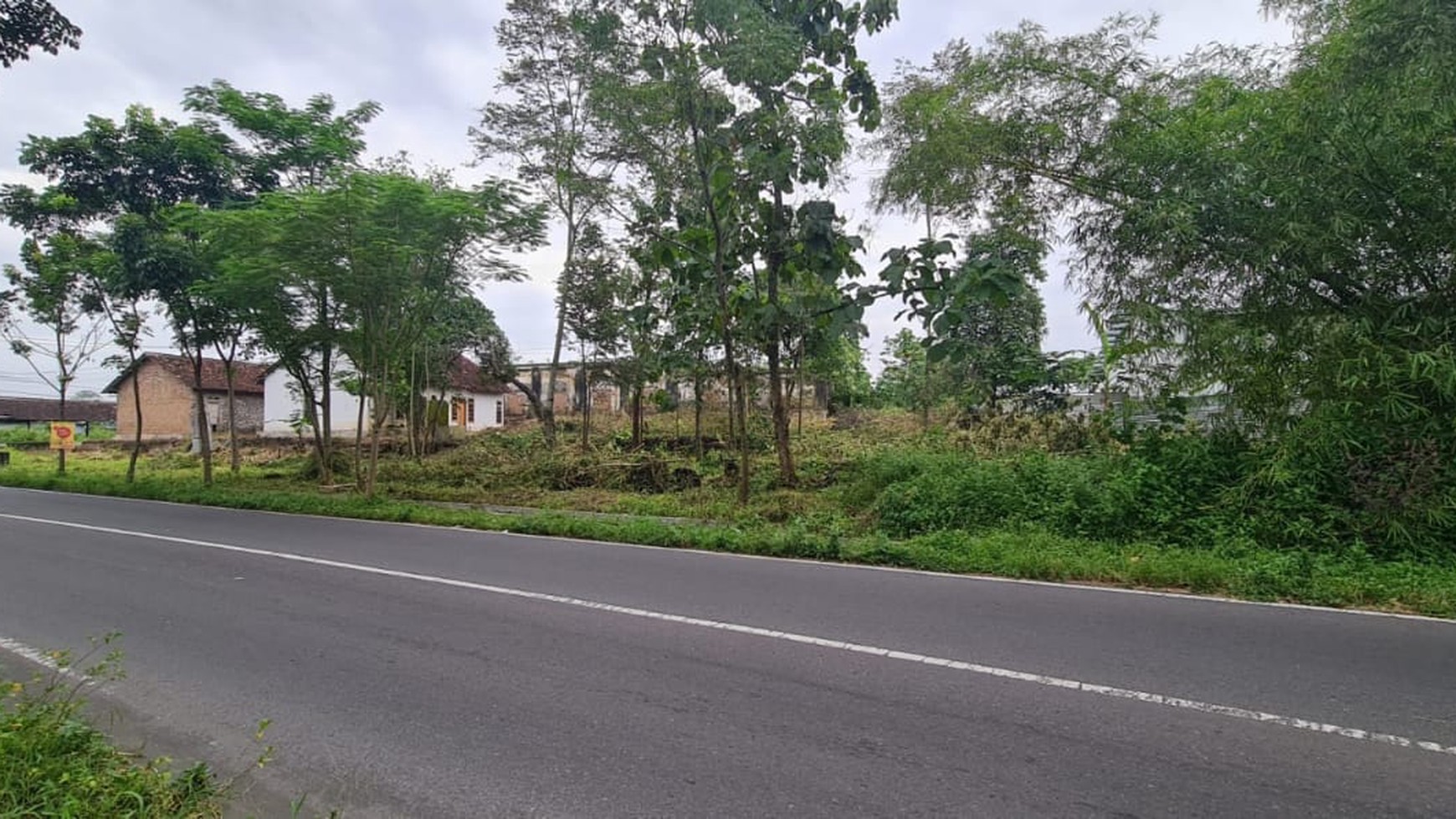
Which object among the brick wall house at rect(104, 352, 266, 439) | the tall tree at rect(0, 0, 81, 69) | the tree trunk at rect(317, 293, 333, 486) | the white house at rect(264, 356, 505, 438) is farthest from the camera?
the brick wall house at rect(104, 352, 266, 439)

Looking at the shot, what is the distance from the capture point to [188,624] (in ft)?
18.3

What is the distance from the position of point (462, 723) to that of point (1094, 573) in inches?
227

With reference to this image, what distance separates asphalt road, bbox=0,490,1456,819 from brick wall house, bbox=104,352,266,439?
3201 cm

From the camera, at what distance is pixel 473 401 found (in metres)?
36.5

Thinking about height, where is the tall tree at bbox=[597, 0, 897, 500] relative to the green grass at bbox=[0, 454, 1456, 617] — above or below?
above

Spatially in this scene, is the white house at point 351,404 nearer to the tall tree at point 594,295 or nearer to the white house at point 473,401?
the white house at point 473,401

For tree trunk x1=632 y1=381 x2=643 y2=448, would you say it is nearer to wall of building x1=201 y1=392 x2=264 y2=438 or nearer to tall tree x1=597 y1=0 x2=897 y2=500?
tall tree x1=597 y1=0 x2=897 y2=500

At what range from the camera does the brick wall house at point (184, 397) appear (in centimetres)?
3403

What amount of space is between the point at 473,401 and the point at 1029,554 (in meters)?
33.3

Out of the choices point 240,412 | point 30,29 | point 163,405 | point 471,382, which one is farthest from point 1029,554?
point 163,405

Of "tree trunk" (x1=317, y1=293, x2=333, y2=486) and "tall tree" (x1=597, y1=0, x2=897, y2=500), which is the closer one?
"tall tree" (x1=597, y1=0, x2=897, y2=500)

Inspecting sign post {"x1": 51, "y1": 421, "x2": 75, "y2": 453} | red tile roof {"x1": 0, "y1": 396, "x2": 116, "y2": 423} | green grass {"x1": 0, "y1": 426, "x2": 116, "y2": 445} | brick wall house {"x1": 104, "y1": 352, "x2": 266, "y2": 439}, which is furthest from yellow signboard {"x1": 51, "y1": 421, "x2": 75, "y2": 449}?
red tile roof {"x1": 0, "y1": 396, "x2": 116, "y2": 423}

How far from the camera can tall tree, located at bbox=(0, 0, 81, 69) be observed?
4.99 meters

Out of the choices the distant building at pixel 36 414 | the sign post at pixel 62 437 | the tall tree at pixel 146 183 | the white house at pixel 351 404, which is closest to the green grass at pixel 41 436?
the distant building at pixel 36 414
